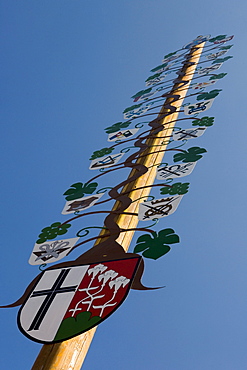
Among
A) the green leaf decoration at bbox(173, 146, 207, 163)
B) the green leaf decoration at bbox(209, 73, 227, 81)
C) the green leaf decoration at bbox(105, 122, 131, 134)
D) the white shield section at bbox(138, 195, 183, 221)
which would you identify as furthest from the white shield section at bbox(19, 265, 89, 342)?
the green leaf decoration at bbox(209, 73, 227, 81)

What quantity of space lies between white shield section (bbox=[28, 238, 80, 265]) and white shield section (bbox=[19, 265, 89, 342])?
87mm

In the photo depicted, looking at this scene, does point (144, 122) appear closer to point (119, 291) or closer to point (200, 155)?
point (200, 155)

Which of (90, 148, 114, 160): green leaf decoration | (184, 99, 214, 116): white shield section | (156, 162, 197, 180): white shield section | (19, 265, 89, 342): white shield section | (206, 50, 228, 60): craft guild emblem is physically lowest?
(19, 265, 89, 342): white shield section

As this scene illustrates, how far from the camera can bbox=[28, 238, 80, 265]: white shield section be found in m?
1.43

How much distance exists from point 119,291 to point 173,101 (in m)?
1.95

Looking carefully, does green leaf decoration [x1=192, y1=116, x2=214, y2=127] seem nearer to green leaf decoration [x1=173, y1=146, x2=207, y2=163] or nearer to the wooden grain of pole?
the wooden grain of pole

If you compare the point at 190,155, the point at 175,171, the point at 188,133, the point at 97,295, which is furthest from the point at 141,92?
the point at 97,295

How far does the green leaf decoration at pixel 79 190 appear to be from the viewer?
1884 millimetres

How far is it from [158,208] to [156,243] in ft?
0.83

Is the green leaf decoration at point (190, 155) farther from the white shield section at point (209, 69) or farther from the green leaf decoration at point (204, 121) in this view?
the white shield section at point (209, 69)

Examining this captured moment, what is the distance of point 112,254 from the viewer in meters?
1.37

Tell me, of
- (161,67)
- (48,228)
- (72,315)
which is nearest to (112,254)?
(72,315)

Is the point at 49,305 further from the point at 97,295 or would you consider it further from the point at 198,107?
the point at 198,107

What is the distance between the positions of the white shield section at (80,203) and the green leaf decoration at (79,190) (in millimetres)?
38
